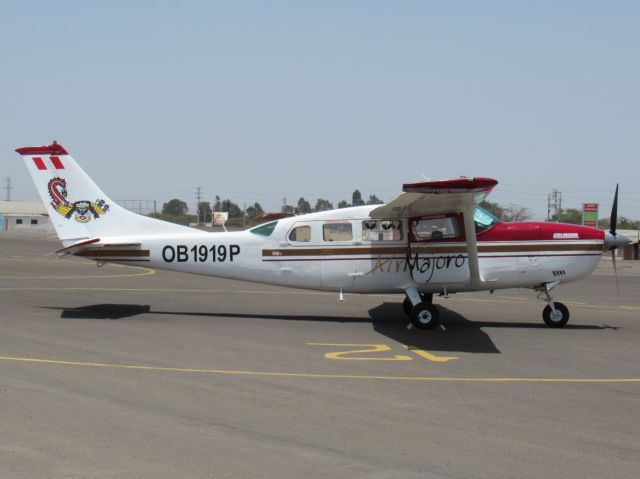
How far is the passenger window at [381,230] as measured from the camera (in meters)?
14.7

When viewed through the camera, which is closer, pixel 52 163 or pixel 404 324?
pixel 404 324

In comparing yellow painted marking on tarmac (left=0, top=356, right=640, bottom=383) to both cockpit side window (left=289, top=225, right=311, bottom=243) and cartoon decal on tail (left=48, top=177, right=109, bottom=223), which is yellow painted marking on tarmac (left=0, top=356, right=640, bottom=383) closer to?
cockpit side window (left=289, top=225, right=311, bottom=243)

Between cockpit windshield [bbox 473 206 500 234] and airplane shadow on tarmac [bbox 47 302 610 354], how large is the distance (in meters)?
2.05

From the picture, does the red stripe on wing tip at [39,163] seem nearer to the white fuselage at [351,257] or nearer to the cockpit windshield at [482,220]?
the white fuselage at [351,257]

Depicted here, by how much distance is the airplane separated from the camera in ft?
47.6

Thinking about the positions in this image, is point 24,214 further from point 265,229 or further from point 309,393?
point 309,393

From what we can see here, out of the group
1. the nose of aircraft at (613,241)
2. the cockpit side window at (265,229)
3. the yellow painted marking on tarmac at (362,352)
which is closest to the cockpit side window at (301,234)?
the cockpit side window at (265,229)

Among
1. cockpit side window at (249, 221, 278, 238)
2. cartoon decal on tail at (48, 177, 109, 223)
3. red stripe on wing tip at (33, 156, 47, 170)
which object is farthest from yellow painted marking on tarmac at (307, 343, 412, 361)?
red stripe on wing tip at (33, 156, 47, 170)

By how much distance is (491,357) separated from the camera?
11.2 metres

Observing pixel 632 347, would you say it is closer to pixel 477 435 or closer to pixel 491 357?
pixel 491 357

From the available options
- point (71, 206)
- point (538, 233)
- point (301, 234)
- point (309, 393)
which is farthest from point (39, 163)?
point (538, 233)

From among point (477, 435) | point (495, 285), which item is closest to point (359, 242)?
point (495, 285)

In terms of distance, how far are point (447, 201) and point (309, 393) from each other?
6451 millimetres

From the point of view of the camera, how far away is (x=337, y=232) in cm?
1491
